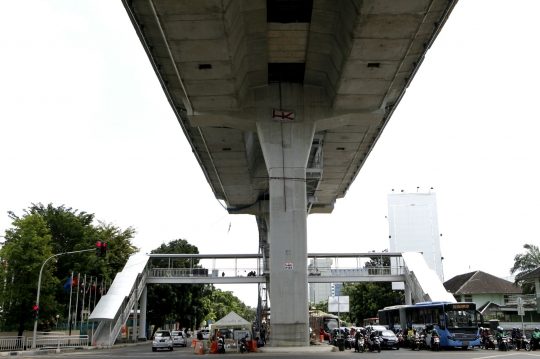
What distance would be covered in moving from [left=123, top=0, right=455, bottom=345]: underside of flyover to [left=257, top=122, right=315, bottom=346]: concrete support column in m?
0.05

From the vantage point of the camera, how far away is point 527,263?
52.1 meters

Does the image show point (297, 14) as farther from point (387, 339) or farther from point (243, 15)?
point (387, 339)

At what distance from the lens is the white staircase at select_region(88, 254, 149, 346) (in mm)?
39750

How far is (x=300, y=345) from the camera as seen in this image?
82.3 ft

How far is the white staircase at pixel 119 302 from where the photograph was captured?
3975 cm

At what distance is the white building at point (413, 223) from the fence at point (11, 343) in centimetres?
5815

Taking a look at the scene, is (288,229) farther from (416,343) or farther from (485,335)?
(485,335)

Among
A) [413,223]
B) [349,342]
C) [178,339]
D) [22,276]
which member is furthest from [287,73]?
[413,223]

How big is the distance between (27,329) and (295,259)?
23.9 metres

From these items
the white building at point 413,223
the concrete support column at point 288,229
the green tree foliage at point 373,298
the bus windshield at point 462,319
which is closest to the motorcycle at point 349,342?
the bus windshield at point 462,319

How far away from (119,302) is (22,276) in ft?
27.5

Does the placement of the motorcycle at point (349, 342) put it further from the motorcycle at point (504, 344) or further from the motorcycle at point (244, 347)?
the motorcycle at point (504, 344)

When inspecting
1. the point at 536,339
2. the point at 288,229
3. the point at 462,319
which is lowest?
the point at 536,339

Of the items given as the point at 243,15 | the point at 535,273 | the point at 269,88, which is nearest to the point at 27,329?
the point at 269,88
